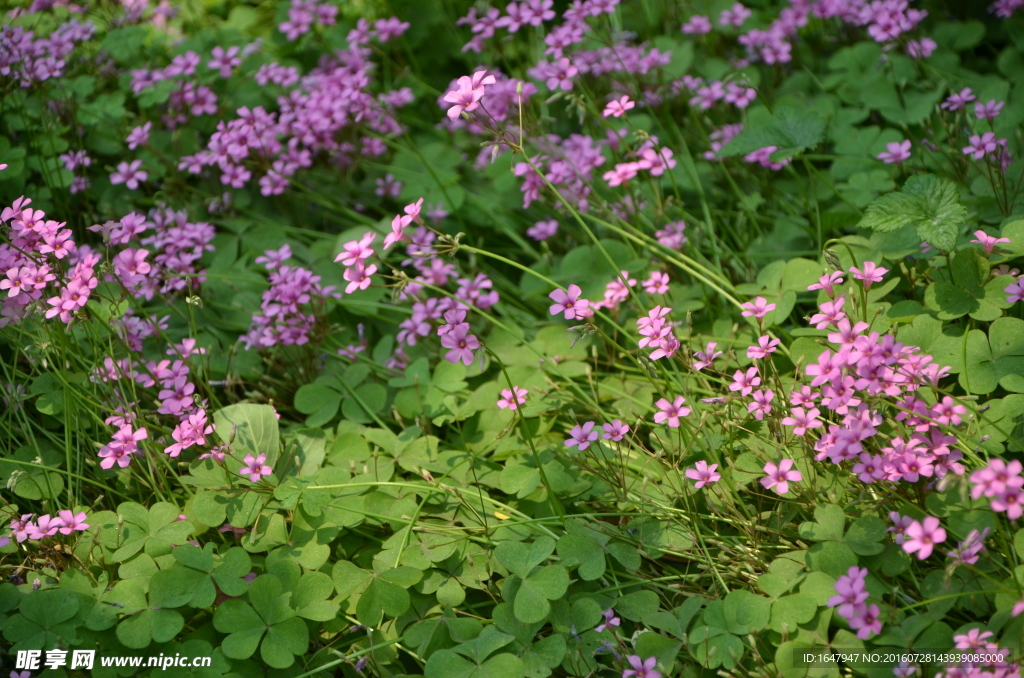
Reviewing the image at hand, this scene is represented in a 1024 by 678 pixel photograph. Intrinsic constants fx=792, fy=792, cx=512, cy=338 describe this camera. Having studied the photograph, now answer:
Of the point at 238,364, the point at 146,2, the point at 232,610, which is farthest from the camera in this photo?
the point at 146,2

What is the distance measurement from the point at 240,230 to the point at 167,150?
0.64 meters

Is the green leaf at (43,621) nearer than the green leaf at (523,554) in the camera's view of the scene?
Yes

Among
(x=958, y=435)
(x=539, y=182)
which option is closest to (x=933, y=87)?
(x=539, y=182)

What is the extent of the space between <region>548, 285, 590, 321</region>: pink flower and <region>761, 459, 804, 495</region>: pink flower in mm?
646

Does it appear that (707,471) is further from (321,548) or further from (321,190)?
(321,190)

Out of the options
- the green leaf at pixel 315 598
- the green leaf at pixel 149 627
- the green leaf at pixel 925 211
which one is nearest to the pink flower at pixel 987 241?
the green leaf at pixel 925 211

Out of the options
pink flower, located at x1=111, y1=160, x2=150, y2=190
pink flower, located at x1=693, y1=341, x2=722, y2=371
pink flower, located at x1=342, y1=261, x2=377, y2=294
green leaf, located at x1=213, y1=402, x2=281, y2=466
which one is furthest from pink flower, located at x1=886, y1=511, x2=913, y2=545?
pink flower, located at x1=111, y1=160, x2=150, y2=190

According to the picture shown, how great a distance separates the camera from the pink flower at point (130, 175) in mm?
3100

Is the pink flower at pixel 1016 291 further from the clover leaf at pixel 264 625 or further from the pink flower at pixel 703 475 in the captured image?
the clover leaf at pixel 264 625

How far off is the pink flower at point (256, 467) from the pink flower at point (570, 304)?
92 cm

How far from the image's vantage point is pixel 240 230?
3.35 m

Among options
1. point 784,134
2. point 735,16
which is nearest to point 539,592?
point 784,134

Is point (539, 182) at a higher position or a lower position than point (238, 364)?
higher

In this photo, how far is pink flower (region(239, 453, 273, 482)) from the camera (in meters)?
2.23
